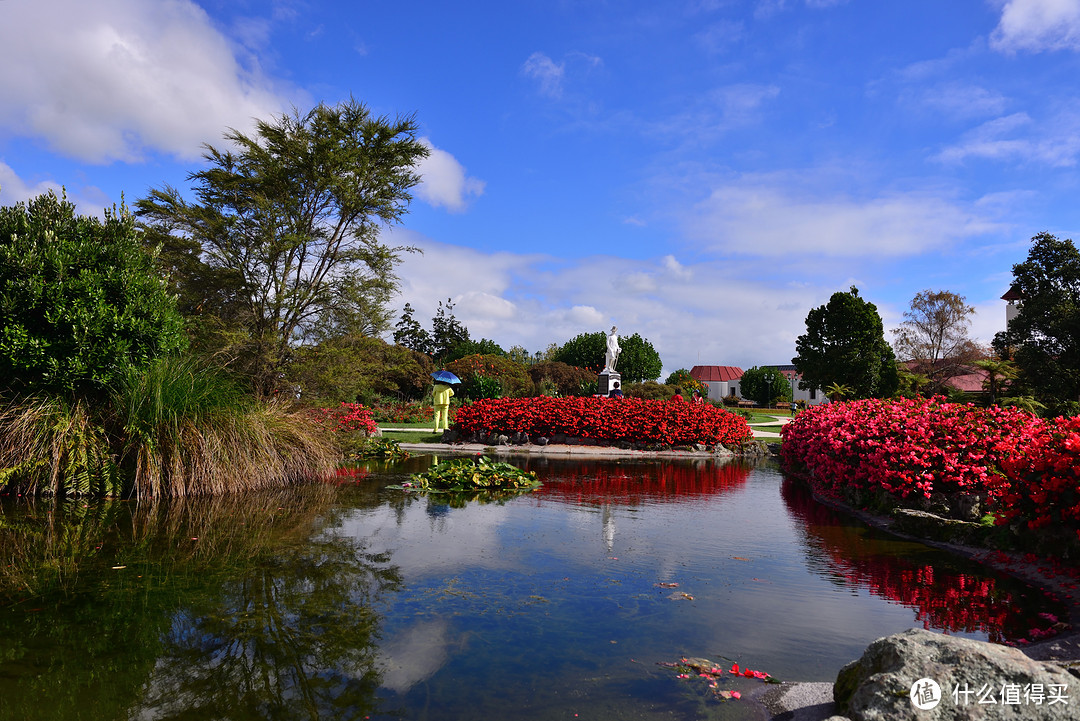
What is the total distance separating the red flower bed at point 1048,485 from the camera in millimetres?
5105

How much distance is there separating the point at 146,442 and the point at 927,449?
10.2m

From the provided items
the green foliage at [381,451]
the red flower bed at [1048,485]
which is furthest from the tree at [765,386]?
the red flower bed at [1048,485]

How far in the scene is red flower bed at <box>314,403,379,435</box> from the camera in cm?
1128

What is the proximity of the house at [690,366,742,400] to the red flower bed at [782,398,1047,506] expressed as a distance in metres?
60.3

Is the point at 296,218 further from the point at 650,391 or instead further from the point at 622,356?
the point at 622,356

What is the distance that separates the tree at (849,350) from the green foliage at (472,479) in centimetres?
2180

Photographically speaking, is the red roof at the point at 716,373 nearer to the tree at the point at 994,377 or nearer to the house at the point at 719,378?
the house at the point at 719,378

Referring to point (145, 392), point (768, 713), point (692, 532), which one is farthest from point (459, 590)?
point (145, 392)

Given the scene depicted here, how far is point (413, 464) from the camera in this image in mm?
12578

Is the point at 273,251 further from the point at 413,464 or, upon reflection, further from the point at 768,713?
the point at 768,713

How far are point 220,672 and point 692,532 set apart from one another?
5.05m

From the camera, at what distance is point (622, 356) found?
4159 cm

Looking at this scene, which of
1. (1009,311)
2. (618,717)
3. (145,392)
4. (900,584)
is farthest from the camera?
(1009,311)

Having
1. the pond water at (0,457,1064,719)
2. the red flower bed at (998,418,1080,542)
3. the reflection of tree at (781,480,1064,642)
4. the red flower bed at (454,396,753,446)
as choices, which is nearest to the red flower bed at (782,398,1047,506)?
the red flower bed at (998,418,1080,542)
